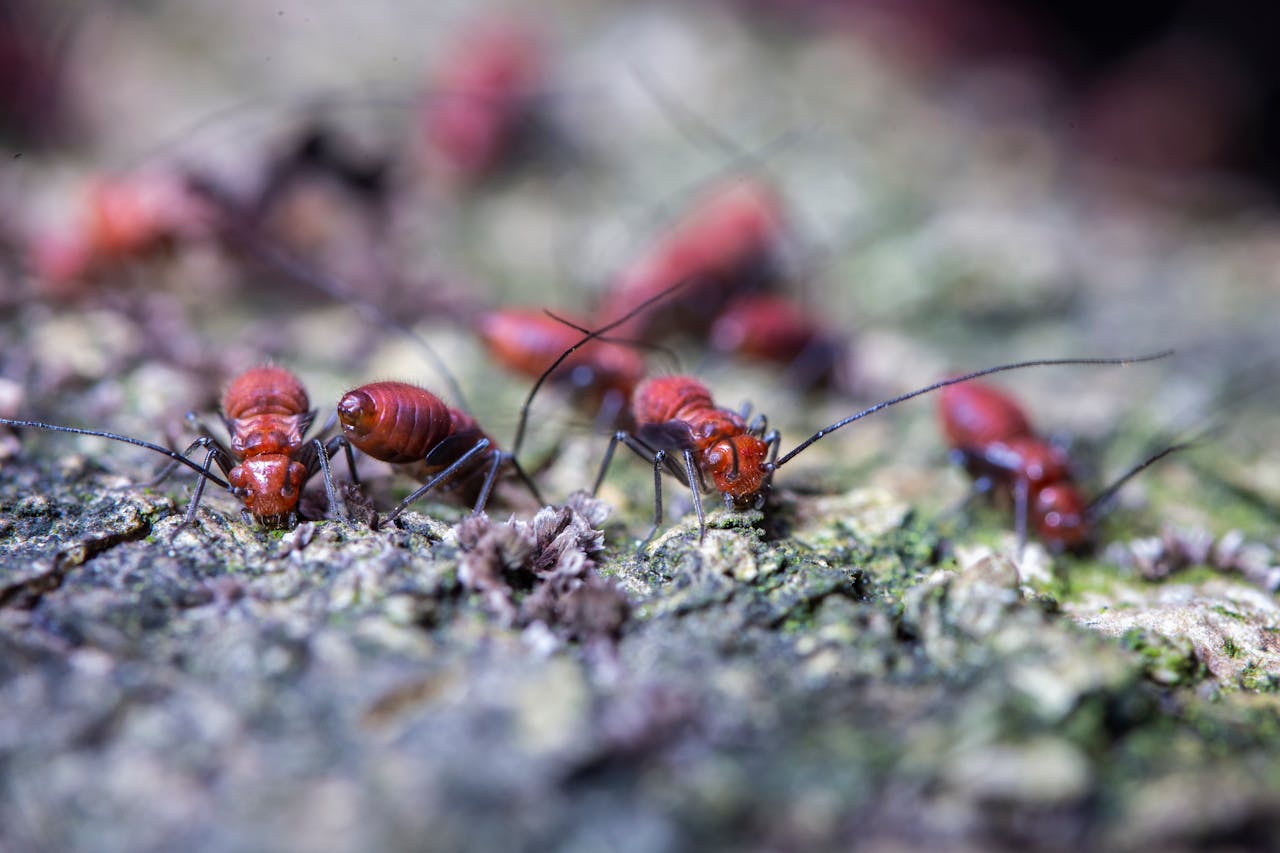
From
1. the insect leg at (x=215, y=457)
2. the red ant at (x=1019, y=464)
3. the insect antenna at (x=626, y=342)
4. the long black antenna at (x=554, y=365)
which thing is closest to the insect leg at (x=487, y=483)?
the long black antenna at (x=554, y=365)

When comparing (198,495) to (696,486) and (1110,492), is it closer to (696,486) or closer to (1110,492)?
(696,486)

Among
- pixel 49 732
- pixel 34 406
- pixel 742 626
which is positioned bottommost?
pixel 742 626

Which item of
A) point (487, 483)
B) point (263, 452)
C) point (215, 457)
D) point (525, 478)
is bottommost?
point (487, 483)

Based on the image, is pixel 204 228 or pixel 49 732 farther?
pixel 204 228

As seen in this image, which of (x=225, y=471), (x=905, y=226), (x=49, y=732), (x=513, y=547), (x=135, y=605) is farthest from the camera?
(x=905, y=226)

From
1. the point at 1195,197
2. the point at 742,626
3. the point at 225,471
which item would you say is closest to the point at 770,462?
the point at 742,626

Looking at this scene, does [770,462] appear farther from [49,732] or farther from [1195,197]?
[1195,197]

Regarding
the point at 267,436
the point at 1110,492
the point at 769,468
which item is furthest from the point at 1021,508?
the point at 267,436

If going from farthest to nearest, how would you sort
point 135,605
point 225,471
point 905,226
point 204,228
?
point 905,226 → point 204,228 → point 225,471 → point 135,605
